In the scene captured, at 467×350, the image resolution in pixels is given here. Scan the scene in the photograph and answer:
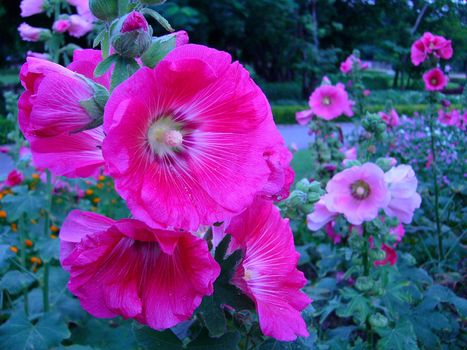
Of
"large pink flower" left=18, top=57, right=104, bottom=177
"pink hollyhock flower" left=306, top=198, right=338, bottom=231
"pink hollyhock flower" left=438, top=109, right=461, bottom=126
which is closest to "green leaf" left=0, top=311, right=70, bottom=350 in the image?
"pink hollyhock flower" left=306, top=198, right=338, bottom=231

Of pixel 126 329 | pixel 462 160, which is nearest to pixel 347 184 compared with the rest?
pixel 126 329

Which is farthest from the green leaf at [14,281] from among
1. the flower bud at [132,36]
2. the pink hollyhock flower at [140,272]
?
the flower bud at [132,36]

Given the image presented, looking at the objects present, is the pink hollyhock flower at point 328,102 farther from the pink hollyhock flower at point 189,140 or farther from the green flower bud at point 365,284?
the pink hollyhock flower at point 189,140

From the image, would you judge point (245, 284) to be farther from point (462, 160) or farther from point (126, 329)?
point (462, 160)

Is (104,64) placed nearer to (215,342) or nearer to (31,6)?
(215,342)

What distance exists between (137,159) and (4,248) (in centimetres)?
103

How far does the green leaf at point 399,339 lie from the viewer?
4.99 feet

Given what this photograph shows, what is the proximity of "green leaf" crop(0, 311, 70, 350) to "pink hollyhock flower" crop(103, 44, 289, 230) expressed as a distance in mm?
1213

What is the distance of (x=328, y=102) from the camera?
3.04 metres

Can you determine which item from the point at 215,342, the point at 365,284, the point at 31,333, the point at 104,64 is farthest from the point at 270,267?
the point at 31,333

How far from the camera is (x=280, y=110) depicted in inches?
497

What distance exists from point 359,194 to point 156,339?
109 centimetres

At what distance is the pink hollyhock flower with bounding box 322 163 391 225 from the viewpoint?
1585 mm

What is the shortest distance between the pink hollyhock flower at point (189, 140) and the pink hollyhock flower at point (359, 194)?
1.02 m
